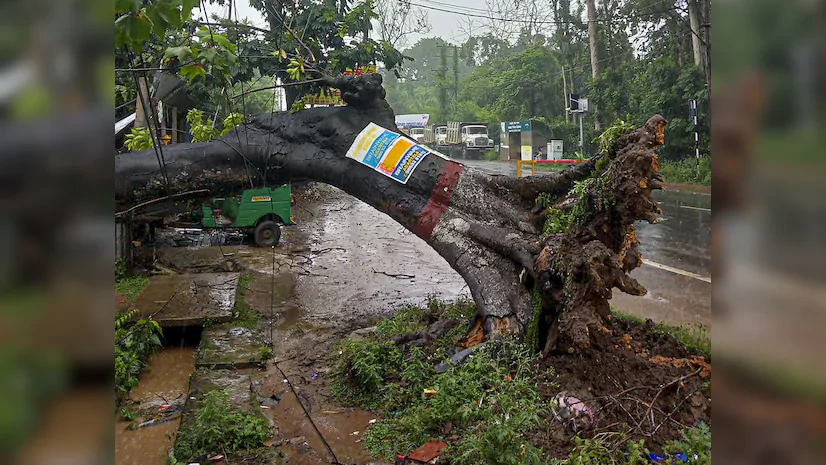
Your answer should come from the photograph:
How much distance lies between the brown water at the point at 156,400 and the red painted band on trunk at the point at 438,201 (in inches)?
92.0

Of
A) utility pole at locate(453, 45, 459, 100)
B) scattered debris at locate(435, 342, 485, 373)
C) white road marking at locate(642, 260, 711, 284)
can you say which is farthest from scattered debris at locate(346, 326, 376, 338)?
utility pole at locate(453, 45, 459, 100)

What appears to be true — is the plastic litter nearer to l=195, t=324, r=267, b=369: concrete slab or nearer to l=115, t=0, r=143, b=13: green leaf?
l=115, t=0, r=143, b=13: green leaf

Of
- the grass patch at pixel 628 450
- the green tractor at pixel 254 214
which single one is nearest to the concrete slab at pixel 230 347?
the grass patch at pixel 628 450

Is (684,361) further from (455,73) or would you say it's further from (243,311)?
(455,73)

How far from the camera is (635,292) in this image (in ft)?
11.9

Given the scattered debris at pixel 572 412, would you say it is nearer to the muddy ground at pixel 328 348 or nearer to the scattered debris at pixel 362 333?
the muddy ground at pixel 328 348

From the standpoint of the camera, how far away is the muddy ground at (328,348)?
11.0 feet

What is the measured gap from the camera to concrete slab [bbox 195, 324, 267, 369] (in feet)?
15.4

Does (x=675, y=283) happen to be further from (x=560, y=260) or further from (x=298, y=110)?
(x=298, y=110)

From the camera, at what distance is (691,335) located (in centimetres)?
477

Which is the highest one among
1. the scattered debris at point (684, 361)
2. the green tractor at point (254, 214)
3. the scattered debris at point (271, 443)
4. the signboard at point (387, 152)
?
the signboard at point (387, 152)

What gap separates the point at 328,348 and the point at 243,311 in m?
1.31

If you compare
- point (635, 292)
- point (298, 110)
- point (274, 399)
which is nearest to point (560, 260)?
point (635, 292)
